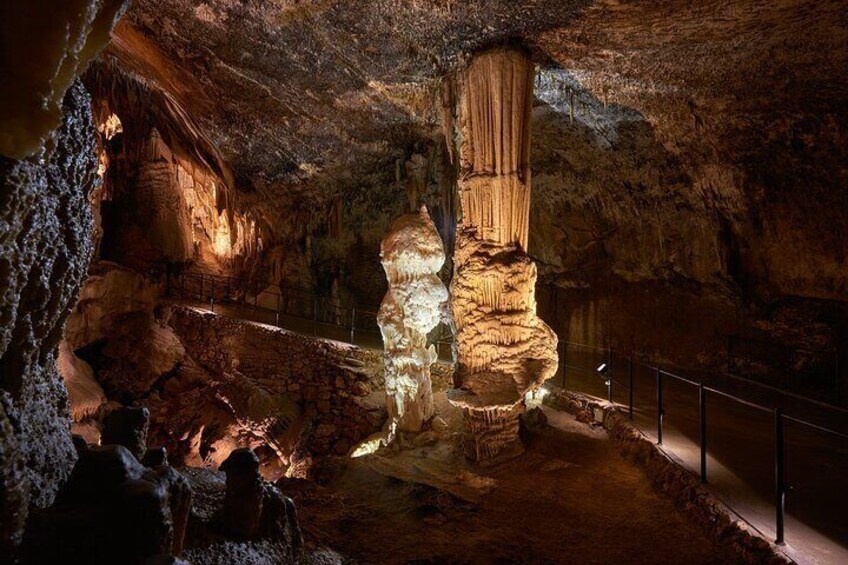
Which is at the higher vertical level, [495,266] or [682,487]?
[495,266]

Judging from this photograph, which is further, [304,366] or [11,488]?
[304,366]

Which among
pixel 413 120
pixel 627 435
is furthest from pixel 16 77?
pixel 413 120

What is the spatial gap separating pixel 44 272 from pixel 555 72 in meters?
6.38

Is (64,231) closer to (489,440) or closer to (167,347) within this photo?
(489,440)

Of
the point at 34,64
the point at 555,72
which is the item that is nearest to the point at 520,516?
the point at 34,64

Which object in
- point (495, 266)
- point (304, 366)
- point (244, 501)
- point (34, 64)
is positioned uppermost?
point (34, 64)

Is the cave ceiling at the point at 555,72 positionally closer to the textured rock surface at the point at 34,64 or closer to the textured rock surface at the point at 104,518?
the textured rock surface at the point at 34,64

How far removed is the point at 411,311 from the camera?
6.42 metres

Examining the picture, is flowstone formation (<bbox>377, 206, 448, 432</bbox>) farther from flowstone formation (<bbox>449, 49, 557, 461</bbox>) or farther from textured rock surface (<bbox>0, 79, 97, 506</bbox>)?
textured rock surface (<bbox>0, 79, 97, 506</bbox>)

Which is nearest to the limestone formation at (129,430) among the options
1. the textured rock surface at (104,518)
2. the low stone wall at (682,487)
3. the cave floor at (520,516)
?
the textured rock surface at (104,518)

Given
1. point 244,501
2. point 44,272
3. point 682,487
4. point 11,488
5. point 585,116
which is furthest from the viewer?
point 585,116

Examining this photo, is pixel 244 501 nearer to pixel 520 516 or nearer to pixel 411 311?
pixel 520 516

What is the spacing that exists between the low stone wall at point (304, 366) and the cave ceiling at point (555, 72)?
3.85m

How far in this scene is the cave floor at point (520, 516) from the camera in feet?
13.0
